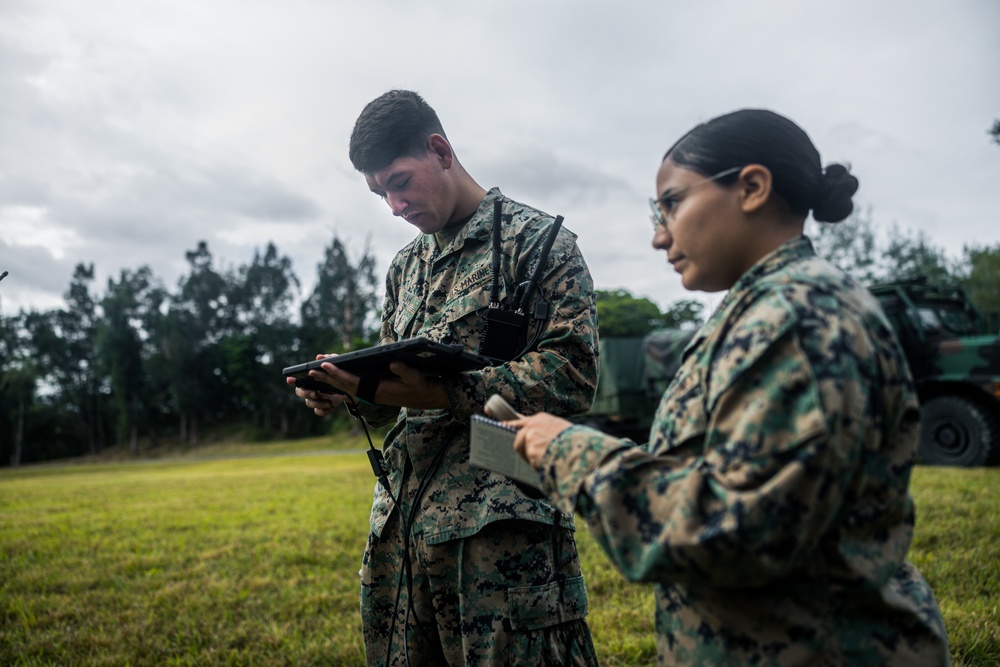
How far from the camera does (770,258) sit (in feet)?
3.79

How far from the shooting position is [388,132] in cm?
200

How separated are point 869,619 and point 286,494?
947cm

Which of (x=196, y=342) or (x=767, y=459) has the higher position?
(x=196, y=342)

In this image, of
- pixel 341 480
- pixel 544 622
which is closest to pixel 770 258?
pixel 544 622

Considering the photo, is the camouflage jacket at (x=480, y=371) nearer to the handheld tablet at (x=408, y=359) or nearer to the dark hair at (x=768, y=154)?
the handheld tablet at (x=408, y=359)

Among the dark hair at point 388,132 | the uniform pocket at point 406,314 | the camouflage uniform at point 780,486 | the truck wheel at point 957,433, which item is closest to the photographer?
the camouflage uniform at point 780,486

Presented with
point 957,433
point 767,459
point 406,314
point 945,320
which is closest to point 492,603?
point 406,314

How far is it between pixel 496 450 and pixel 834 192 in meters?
0.81

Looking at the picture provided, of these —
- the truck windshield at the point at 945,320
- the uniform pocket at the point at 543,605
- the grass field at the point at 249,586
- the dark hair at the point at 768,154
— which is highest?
the truck windshield at the point at 945,320

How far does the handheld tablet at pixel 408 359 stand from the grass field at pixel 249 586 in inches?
76.9

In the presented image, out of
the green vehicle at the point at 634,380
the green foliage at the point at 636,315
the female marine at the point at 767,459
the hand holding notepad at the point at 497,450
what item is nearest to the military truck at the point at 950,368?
the green vehicle at the point at 634,380

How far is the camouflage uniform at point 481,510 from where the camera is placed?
5.65ft

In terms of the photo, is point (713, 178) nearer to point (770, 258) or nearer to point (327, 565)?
point (770, 258)

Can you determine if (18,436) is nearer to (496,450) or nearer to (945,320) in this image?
(945,320)
